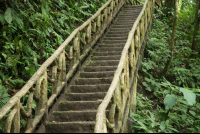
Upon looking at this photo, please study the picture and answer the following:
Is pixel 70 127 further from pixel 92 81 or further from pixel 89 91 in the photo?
pixel 92 81

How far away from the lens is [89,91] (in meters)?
4.74

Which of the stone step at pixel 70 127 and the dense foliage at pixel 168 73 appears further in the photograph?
the dense foliage at pixel 168 73

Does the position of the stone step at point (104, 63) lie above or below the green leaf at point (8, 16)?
below

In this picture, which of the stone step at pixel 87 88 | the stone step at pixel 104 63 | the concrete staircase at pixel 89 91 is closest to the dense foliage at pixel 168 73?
the concrete staircase at pixel 89 91

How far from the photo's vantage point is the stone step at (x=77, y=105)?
4.03m

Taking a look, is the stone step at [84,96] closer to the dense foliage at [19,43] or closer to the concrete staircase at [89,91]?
the concrete staircase at [89,91]

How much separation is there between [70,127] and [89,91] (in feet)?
4.74

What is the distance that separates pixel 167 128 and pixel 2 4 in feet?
15.8

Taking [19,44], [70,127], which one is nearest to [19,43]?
[19,44]

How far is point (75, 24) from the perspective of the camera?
25.7 feet

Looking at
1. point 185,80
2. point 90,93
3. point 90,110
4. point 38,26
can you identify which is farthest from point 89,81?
point 185,80

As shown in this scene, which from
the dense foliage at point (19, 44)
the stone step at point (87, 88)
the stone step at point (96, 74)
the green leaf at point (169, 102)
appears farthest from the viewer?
the stone step at point (96, 74)

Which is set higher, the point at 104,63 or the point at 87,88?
the point at 104,63

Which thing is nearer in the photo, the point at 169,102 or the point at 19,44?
the point at 169,102
